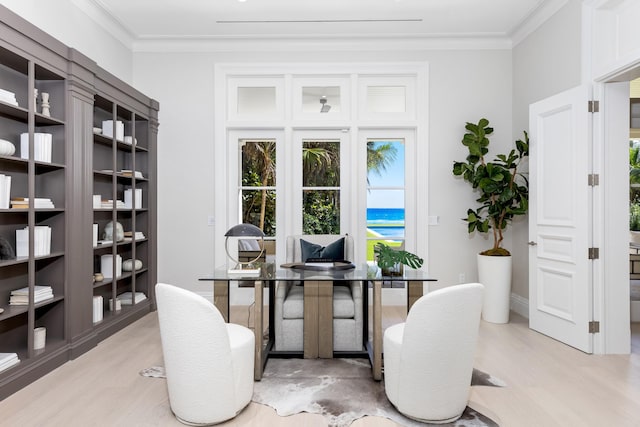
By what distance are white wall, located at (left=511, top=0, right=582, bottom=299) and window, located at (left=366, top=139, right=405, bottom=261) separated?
130cm

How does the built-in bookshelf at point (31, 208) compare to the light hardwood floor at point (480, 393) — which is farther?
the built-in bookshelf at point (31, 208)

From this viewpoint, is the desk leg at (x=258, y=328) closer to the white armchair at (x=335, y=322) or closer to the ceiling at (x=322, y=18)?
the white armchair at (x=335, y=322)

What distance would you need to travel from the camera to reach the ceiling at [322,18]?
12.7 feet

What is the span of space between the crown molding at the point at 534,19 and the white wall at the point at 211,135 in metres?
0.23

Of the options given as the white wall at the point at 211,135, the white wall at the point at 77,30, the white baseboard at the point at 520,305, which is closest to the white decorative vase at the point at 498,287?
the white baseboard at the point at 520,305

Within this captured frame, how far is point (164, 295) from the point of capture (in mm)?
2023

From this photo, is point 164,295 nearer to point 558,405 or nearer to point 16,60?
point 16,60

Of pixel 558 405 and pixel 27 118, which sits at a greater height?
pixel 27 118

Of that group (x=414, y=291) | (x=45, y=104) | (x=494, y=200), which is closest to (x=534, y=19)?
(x=494, y=200)

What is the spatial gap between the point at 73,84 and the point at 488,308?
14.0 ft

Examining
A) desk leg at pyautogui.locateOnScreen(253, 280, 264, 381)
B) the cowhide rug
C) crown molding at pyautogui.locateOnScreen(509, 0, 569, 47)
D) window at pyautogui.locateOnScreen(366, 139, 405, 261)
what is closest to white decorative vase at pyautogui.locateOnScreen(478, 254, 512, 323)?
window at pyautogui.locateOnScreen(366, 139, 405, 261)

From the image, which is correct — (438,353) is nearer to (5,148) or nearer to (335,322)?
(335,322)

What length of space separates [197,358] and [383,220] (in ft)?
10.2

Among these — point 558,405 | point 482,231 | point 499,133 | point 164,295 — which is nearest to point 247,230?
point 164,295
